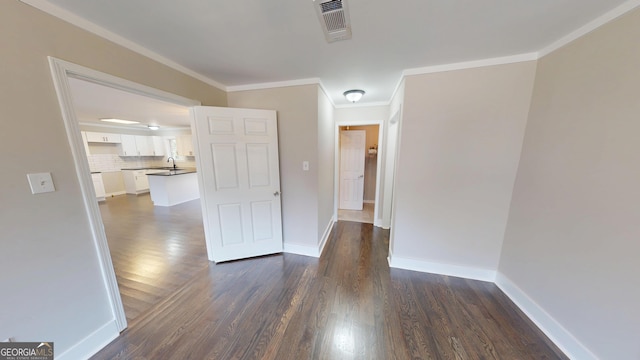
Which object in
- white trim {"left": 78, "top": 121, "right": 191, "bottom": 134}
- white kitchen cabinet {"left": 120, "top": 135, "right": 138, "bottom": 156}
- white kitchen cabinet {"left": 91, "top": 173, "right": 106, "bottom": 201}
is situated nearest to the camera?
white kitchen cabinet {"left": 91, "top": 173, "right": 106, "bottom": 201}

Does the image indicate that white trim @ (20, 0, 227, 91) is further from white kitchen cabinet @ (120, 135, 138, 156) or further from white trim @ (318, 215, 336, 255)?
white kitchen cabinet @ (120, 135, 138, 156)

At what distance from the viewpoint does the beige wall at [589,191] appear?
3.69ft

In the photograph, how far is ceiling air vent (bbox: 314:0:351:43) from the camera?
1148mm

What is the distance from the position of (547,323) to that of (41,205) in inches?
148

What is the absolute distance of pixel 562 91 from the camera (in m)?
1.51

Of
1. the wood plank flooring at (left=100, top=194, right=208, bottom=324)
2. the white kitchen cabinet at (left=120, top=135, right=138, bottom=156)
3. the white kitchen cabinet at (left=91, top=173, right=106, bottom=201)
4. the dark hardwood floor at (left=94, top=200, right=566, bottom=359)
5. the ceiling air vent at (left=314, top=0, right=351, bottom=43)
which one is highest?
the ceiling air vent at (left=314, top=0, right=351, bottom=43)

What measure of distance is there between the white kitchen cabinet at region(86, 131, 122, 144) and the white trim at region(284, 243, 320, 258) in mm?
7368

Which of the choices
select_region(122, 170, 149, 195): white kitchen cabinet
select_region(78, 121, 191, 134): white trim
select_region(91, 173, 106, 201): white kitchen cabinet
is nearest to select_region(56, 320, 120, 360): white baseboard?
select_region(91, 173, 106, 201): white kitchen cabinet

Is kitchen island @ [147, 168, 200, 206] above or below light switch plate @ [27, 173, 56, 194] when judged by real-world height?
below

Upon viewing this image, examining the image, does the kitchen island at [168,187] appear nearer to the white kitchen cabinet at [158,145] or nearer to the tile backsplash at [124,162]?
the tile backsplash at [124,162]

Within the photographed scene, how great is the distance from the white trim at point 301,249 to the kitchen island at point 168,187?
4.27 metres

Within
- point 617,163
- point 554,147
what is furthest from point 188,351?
point 554,147

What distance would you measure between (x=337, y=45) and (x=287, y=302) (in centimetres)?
245

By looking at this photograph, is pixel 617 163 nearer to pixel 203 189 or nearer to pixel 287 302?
pixel 287 302
